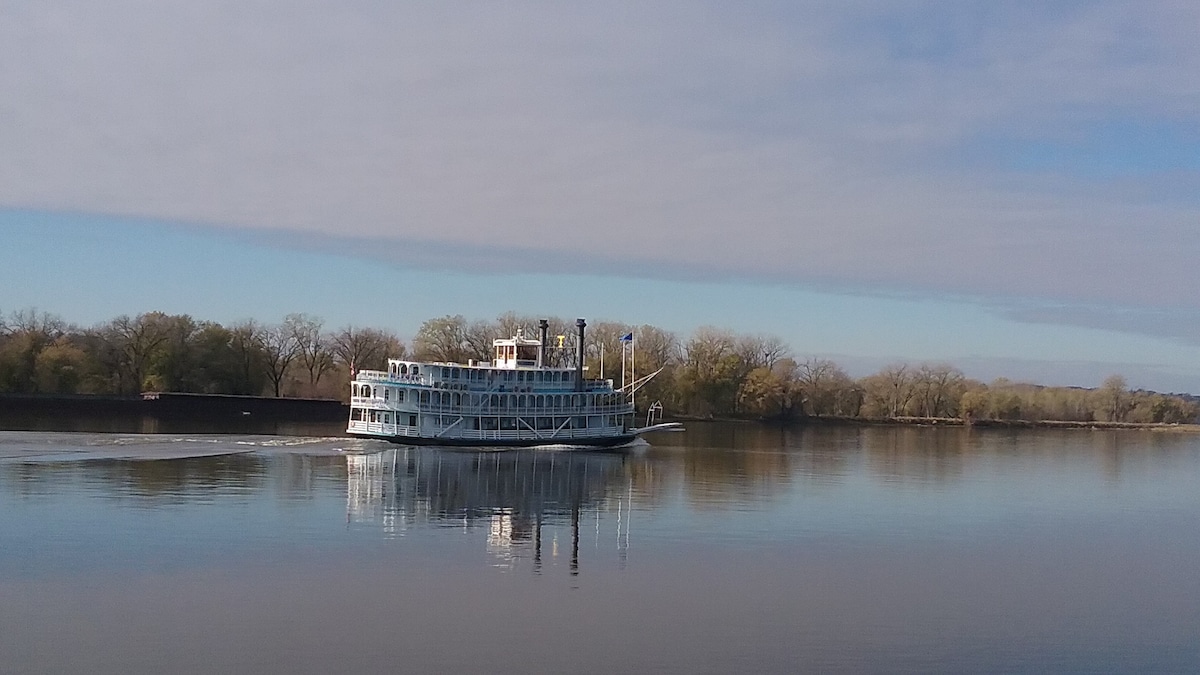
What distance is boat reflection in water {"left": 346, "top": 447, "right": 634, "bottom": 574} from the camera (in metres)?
34.8

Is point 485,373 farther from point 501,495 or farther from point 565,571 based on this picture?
point 565,571

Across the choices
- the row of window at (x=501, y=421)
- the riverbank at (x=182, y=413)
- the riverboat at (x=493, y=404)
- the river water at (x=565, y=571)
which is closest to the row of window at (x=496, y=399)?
the riverboat at (x=493, y=404)

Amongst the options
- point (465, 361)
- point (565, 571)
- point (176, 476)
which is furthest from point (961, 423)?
point (565, 571)

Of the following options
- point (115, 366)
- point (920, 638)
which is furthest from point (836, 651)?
point (115, 366)

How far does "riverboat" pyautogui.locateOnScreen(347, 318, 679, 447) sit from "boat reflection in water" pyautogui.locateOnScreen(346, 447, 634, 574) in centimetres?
136

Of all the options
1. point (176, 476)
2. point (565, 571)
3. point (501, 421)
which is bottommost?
point (565, 571)

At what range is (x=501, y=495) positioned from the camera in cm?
4547

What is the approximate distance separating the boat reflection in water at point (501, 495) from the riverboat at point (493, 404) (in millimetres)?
1355

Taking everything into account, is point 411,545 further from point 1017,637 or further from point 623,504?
point 1017,637

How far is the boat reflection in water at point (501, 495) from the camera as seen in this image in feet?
114

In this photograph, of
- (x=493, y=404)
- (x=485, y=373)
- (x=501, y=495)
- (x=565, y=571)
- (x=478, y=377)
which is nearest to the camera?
(x=565, y=571)

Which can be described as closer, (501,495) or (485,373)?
(501,495)

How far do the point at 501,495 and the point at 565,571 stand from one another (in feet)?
55.7

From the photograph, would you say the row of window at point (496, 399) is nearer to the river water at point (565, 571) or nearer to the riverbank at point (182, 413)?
the river water at point (565, 571)
